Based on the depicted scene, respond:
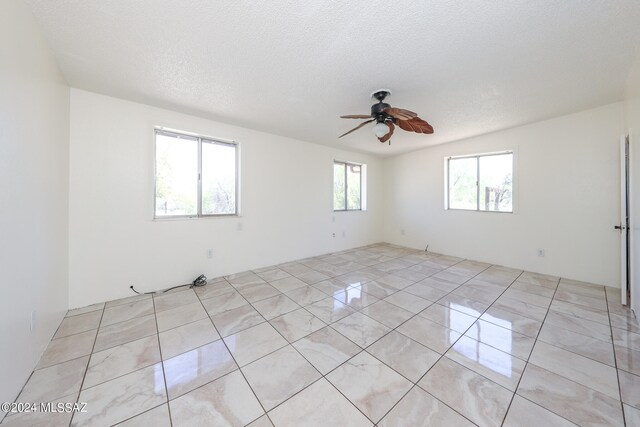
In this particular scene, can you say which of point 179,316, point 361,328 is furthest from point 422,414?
point 179,316

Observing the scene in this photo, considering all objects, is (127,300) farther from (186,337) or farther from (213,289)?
(186,337)

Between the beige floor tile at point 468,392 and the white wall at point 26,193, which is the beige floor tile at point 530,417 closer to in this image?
the beige floor tile at point 468,392

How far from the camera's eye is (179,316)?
2.34 m

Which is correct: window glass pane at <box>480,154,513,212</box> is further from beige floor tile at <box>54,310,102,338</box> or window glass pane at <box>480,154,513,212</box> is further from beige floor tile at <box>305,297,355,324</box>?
beige floor tile at <box>54,310,102,338</box>

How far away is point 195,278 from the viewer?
Result: 3.25 m

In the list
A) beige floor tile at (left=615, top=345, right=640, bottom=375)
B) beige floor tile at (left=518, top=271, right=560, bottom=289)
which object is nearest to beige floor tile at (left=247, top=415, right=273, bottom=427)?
beige floor tile at (left=615, top=345, right=640, bottom=375)

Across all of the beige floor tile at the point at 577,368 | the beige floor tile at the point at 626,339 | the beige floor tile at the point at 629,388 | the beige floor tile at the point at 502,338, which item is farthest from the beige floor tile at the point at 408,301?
the beige floor tile at the point at 626,339

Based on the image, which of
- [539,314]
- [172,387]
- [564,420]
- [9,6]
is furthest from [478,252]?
[9,6]

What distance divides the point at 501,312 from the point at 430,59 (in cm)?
265

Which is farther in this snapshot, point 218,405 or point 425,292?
point 425,292

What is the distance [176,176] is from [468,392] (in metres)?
3.81

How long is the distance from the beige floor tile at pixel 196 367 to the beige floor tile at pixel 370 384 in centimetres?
79

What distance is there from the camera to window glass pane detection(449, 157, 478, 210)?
4.44 metres

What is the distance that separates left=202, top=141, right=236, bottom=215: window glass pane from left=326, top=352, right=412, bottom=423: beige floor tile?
2.88 m
